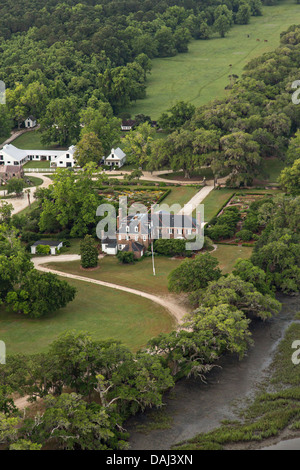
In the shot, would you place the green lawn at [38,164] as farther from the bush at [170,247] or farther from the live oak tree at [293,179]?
the bush at [170,247]

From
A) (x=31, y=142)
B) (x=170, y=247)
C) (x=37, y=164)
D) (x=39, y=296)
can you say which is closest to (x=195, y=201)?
(x=170, y=247)

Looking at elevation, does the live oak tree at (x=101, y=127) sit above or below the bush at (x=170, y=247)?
above

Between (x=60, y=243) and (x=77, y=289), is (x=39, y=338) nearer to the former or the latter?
(x=77, y=289)

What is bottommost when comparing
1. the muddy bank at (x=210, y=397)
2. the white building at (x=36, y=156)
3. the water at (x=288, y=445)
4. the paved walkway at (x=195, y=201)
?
the water at (x=288, y=445)

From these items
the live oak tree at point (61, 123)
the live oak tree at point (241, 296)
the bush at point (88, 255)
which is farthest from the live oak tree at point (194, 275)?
the live oak tree at point (61, 123)

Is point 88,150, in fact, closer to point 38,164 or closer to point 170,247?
point 38,164

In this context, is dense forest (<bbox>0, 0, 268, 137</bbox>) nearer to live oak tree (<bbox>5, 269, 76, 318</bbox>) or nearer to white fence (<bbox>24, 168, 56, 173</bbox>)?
white fence (<bbox>24, 168, 56, 173</bbox>)

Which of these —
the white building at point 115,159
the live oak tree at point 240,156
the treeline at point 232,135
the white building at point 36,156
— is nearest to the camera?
the live oak tree at point 240,156
